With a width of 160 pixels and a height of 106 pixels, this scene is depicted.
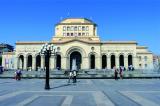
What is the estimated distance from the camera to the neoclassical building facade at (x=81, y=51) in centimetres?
9588

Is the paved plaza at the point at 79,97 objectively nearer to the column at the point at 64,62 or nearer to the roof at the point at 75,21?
the column at the point at 64,62

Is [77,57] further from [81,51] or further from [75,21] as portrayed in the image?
[75,21]

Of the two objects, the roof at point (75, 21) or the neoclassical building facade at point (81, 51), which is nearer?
the neoclassical building facade at point (81, 51)

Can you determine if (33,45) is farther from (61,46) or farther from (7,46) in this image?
(7,46)

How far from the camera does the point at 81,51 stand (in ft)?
316

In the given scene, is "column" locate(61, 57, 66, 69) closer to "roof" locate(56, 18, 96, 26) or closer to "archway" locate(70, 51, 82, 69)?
"archway" locate(70, 51, 82, 69)

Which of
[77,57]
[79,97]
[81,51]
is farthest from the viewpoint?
[77,57]

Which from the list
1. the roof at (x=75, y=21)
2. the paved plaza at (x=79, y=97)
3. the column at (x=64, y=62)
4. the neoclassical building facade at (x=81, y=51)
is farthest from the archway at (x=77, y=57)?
the paved plaza at (x=79, y=97)

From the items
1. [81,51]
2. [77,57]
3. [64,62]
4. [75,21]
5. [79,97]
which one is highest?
[75,21]

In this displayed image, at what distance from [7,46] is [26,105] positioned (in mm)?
144496

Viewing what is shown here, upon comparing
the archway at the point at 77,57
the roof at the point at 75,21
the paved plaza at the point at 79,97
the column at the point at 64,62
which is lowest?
the paved plaza at the point at 79,97

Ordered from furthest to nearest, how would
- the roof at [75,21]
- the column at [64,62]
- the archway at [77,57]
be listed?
the roof at [75,21] < the archway at [77,57] < the column at [64,62]

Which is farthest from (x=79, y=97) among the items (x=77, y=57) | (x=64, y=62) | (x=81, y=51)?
(x=77, y=57)

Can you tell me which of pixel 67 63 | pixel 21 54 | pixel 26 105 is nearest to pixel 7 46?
pixel 21 54
